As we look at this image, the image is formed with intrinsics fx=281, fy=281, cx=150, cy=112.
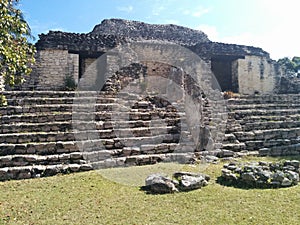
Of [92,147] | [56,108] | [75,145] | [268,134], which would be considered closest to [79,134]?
[75,145]

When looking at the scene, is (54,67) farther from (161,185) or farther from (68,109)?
(161,185)

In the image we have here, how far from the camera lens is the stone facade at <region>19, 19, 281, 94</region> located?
1309cm

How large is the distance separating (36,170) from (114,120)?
9.73ft

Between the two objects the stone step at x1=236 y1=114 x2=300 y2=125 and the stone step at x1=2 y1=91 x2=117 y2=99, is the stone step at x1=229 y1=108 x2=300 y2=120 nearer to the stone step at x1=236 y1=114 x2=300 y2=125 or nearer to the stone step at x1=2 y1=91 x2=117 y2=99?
the stone step at x1=236 y1=114 x2=300 y2=125

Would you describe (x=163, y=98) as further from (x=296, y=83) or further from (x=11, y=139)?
(x=296, y=83)

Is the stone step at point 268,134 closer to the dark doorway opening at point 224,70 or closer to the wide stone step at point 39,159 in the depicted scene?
the wide stone step at point 39,159

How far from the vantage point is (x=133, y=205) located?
15.8 ft

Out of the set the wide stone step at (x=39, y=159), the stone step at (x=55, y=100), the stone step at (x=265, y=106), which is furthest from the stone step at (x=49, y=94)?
the stone step at (x=265, y=106)

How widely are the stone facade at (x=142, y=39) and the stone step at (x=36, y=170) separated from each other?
654cm

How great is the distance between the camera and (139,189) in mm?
5668

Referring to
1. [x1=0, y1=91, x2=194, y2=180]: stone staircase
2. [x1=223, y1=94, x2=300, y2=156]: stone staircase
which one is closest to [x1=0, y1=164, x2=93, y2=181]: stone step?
[x1=0, y1=91, x2=194, y2=180]: stone staircase

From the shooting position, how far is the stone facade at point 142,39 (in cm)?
1309

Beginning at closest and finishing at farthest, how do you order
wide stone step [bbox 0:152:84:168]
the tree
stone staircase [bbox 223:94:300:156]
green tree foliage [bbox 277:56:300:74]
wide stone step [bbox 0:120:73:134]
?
the tree → wide stone step [bbox 0:152:84:168] → wide stone step [bbox 0:120:73:134] → stone staircase [bbox 223:94:300:156] → green tree foliage [bbox 277:56:300:74]

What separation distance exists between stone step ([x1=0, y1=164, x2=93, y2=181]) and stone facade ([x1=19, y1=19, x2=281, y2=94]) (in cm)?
654
